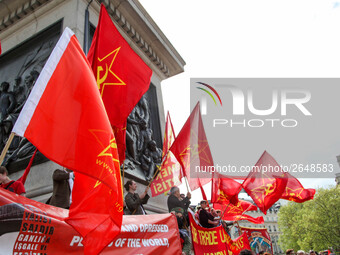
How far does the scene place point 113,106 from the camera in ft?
15.7

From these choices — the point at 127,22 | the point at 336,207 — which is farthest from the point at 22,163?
the point at 336,207

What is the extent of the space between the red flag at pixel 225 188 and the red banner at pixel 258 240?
1.50 metres

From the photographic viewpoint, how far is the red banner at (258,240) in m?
9.69

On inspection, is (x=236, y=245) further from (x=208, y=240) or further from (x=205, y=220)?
(x=208, y=240)

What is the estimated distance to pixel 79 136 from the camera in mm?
2908

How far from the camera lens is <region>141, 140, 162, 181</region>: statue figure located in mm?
9328

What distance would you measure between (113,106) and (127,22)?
6.56m

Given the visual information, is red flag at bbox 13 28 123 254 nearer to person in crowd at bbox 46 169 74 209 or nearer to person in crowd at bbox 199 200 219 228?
person in crowd at bbox 46 169 74 209

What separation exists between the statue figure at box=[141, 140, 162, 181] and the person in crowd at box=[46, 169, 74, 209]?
448 centimetres

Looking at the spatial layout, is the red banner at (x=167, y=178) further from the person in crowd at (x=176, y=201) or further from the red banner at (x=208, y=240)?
the red banner at (x=208, y=240)

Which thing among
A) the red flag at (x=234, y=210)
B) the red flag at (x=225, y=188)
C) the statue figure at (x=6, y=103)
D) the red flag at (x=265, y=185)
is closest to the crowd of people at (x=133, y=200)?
the red flag at (x=225, y=188)

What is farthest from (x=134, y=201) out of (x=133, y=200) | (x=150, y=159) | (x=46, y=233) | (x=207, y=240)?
(x=150, y=159)

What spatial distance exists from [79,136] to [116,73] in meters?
2.26

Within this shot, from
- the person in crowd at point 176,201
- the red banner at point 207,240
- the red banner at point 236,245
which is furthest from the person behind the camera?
the red banner at point 236,245
